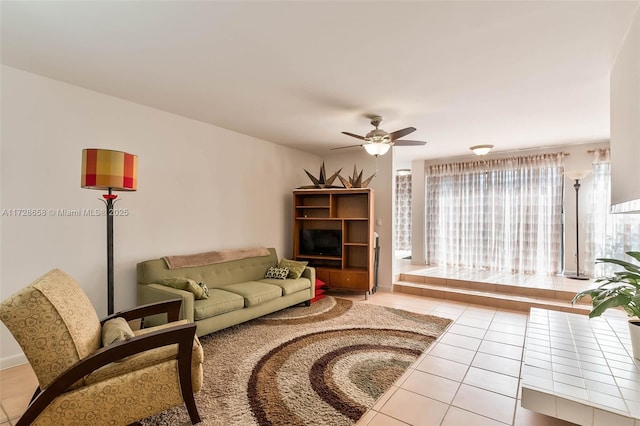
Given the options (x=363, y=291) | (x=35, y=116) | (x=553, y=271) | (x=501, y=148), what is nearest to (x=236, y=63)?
(x=35, y=116)

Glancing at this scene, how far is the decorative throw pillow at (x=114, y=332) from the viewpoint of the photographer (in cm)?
180

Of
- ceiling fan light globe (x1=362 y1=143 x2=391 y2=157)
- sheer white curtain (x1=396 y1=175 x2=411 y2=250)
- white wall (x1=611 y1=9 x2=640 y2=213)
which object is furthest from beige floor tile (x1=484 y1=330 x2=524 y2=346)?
sheer white curtain (x1=396 y1=175 x2=411 y2=250)

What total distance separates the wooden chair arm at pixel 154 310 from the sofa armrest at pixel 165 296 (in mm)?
256

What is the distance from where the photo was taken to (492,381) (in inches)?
97.3

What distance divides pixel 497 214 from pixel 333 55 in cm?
511

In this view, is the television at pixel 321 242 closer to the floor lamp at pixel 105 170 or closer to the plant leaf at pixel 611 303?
the floor lamp at pixel 105 170

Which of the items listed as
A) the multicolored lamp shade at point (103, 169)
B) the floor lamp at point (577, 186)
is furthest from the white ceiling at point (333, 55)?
the floor lamp at point (577, 186)

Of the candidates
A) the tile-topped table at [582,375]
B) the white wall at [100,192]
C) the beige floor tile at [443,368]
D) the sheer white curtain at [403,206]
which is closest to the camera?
the tile-topped table at [582,375]

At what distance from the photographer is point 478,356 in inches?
115

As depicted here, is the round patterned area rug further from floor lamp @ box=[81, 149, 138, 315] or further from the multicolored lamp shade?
the multicolored lamp shade

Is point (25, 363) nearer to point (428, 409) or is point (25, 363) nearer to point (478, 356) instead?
point (428, 409)

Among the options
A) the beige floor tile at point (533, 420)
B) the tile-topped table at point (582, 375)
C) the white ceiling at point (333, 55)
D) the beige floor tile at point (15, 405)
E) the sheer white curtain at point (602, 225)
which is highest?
the white ceiling at point (333, 55)

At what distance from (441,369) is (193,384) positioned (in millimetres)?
2050

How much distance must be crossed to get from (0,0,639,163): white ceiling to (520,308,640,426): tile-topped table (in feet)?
7.64
